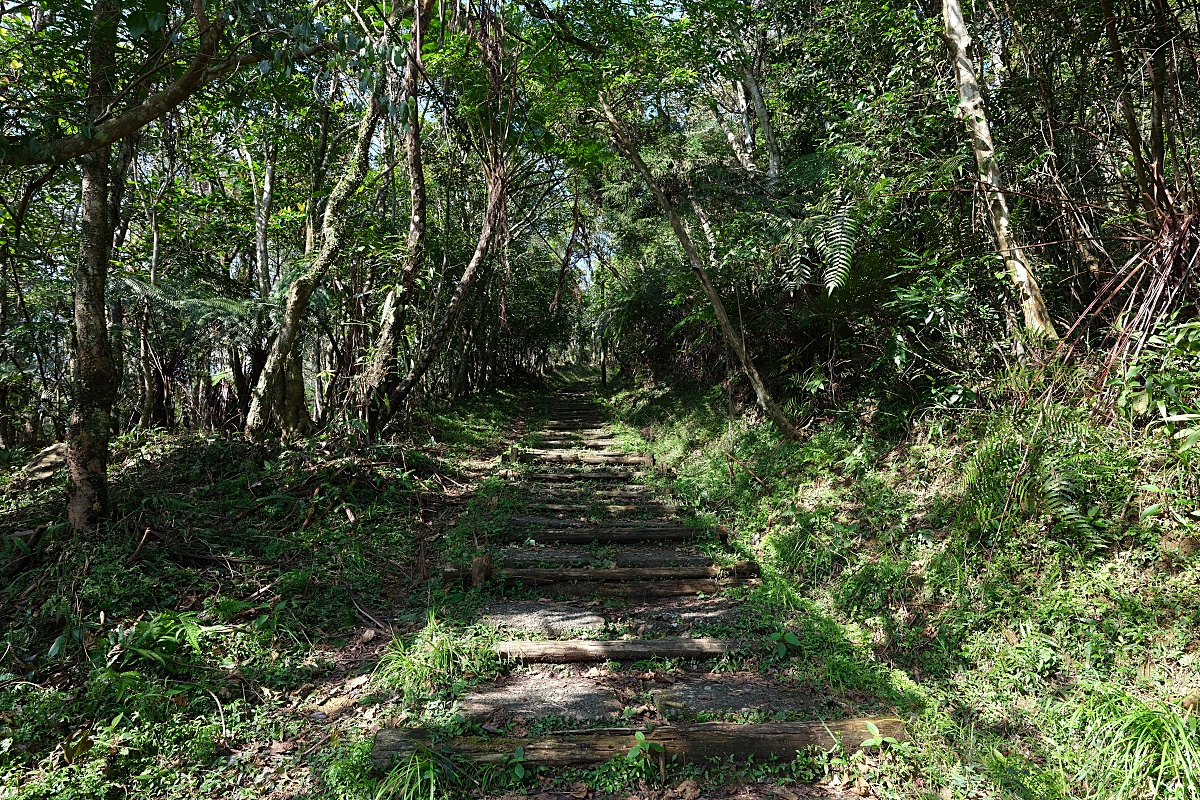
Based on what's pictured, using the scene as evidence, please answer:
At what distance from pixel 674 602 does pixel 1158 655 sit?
9.51 feet

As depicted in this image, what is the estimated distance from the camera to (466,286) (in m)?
8.48

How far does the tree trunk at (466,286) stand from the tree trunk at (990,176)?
4.69 m

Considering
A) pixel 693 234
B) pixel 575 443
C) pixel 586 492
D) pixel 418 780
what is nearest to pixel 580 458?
pixel 575 443

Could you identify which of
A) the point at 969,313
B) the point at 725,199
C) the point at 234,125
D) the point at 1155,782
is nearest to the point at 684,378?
the point at 725,199

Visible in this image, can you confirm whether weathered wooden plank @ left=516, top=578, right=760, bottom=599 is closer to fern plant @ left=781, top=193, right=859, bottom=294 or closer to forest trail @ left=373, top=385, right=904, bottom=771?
forest trail @ left=373, top=385, right=904, bottom=771

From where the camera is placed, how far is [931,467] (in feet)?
16.5

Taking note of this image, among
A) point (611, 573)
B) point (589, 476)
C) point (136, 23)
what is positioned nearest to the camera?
point (136, 23)

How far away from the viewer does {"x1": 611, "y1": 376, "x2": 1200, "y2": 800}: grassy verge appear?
2.83 metres

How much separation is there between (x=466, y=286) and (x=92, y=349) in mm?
Result: 4521

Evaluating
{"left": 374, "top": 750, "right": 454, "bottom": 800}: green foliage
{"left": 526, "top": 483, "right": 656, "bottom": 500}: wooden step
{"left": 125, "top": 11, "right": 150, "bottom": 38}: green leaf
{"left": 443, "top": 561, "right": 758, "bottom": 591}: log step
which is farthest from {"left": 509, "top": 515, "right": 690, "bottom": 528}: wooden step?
{"left": 125, "top": 11, "right": 150, "bottom": 38}: green leaf

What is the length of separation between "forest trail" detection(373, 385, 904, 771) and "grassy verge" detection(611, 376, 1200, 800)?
14.2 inches

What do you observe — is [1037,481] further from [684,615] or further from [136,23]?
[136,23]

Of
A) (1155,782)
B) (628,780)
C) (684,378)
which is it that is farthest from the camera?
(684,378)

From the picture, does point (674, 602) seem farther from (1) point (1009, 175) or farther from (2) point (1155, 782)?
(1) point (1009, 175)
